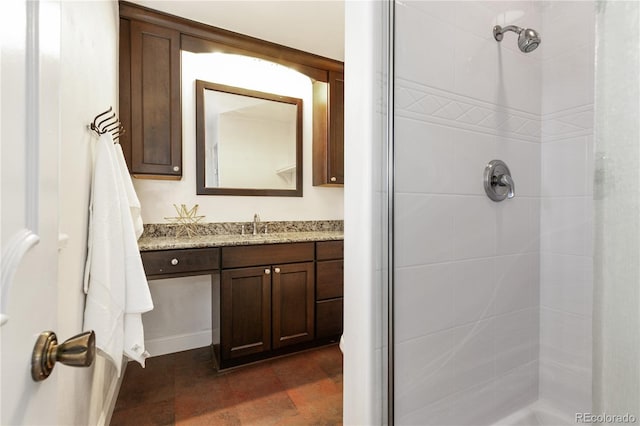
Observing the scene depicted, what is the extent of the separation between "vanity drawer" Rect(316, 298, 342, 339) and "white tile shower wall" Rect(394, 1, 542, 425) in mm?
1229

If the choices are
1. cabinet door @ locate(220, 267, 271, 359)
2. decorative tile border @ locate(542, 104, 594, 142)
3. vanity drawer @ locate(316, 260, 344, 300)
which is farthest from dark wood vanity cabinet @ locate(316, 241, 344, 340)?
decorative tile border @ locate(542, 104, 594, 142)

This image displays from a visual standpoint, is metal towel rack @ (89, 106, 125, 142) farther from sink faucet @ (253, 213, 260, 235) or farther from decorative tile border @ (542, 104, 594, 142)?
decorative tile border @ (542, 104, 594, 142)

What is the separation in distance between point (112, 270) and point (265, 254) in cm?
93

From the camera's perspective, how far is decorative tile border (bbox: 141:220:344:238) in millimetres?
2170

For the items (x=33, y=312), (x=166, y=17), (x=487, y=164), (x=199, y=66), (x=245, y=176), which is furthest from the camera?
(x=245, y=176)

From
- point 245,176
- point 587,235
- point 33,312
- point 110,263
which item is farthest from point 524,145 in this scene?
point 245,176

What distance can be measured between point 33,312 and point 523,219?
1413mm

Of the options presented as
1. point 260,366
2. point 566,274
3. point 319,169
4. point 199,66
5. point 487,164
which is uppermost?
point 199,66

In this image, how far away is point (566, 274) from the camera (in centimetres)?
116

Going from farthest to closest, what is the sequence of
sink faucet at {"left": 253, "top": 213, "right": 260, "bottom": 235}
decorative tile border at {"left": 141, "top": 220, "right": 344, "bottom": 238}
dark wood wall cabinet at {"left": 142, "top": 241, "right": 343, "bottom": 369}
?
sink faucet at {"left": 253, "top": 213, "right": 260, "bottom": 235} → decorative tile border at {"left": 141, "top": 220, "right": 344, "bottom": 238} → dark wood wall cabinet at {"left": 142, "top": 241, "right": 343, "bottom": 369}

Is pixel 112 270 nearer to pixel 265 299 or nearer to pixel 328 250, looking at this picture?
pixel 265 299

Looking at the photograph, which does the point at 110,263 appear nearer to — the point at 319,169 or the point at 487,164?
the point at 487,164

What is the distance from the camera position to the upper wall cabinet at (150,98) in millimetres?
1911

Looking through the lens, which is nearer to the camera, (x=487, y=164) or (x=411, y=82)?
(x=411, y=82)
